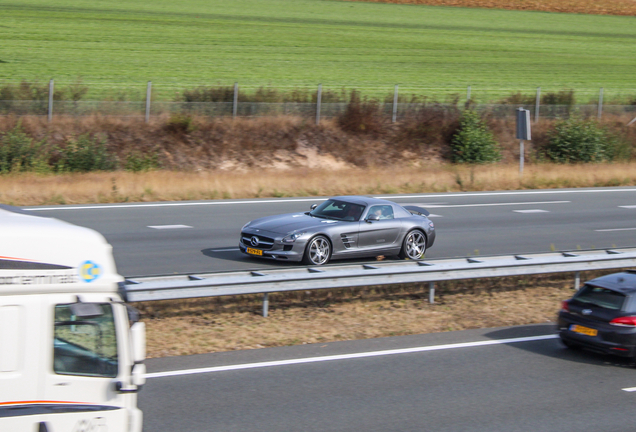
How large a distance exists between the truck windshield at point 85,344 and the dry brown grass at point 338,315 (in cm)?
441

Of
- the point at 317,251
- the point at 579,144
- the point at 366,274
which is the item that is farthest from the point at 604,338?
the point at 579,144

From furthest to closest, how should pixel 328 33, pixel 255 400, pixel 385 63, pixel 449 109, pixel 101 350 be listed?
pixel 328 33 → pixel 385 63 → pixel 449 109 → pixel 255 400 → pixel 101 350

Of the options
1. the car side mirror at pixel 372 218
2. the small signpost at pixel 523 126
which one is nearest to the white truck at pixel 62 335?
the car side mirror at pixel 372 218

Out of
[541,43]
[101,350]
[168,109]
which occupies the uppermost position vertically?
[541,43]

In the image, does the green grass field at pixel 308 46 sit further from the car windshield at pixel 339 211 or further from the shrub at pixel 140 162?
the car windshield at pixel 339 211

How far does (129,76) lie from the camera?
38.0 meters

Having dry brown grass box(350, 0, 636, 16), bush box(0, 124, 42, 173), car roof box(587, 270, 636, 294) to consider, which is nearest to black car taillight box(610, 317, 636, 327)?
car roof box(587, 270, 636, 294)

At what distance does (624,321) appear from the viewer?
10047mm

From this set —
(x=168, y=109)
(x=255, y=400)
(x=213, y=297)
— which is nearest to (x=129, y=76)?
(x=168, y=109)

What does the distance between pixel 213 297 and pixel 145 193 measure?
12.3 metres

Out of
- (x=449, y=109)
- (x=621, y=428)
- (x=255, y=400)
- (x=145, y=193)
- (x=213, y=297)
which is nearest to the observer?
(x=621, y=428)

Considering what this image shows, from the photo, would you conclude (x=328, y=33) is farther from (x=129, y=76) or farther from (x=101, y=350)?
(x=101, y=350)

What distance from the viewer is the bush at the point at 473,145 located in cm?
3588

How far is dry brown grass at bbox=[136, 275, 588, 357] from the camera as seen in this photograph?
34.8 ft
